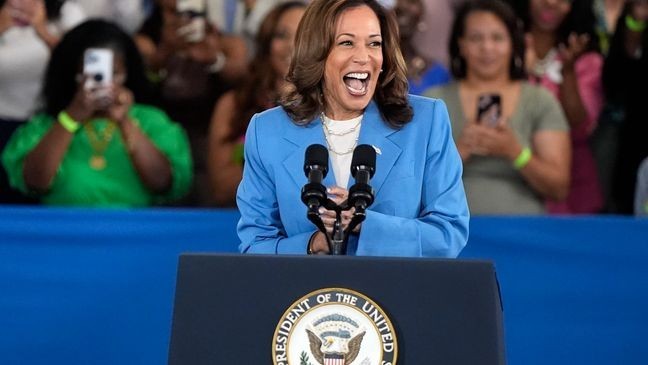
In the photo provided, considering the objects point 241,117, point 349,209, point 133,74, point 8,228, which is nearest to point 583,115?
point 241,117

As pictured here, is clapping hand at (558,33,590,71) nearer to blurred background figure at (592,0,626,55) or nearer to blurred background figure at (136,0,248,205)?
blurred background figure at (592,0,626,55)

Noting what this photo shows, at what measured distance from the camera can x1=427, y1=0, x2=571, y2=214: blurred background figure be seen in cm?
550

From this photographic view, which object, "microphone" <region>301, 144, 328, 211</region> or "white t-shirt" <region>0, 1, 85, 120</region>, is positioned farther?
"white t-shirt" <region>0, 1, 85, 120</region>

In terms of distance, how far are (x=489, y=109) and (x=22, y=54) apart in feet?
7.43

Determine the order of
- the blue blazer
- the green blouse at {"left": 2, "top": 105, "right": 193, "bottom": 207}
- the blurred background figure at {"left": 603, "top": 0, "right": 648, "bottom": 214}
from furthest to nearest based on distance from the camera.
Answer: the blurred background figure at {"left": 603, "top": 0, "right": 648, "bottom": 214} → the green blouse at {"left": 2, "top": 105, "right": 193, "bottom": 207} → the blue blazer

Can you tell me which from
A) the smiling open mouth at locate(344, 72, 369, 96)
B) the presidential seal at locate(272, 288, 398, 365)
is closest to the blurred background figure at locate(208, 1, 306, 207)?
the smiling open mouth at locate(344, 72, 369, 96)

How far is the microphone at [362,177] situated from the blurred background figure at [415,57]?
10.4 feet

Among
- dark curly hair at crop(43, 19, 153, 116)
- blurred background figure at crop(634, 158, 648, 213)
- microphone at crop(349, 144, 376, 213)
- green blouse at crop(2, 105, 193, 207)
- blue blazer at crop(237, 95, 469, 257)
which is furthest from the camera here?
dark curly hair at crop(43, 19, 153, 116)

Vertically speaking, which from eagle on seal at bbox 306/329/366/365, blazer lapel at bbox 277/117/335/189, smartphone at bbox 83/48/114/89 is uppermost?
smartphone at bbox 83/48/114/89

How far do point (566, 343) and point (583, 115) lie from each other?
5.92 feet

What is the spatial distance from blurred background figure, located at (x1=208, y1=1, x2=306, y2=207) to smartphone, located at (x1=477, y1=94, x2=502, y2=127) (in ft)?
3.01

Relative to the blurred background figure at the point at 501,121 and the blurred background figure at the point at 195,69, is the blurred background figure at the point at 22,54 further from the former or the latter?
the blurred background figure at the point at 501,121

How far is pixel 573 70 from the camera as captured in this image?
6016 mm

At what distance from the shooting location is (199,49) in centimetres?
611
